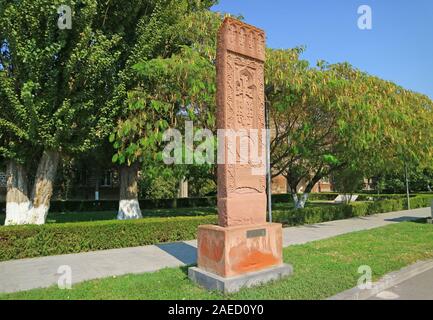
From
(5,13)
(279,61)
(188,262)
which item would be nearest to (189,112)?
(279,61)

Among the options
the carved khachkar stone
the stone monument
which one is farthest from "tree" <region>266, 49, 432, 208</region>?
the stone monument

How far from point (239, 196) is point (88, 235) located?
5743 millimetres

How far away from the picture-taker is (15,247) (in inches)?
364

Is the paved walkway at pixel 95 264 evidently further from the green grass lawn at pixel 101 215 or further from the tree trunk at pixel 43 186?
the green grass lawn at pixel 101 215

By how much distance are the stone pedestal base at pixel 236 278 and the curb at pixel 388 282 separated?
1.13 metres

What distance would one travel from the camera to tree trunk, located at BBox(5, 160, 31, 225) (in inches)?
461

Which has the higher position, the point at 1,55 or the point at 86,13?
the point at 86,13

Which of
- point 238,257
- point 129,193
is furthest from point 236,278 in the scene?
point 129,193

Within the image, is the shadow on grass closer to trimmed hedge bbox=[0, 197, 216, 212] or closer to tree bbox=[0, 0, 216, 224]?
tree bbox=[0, 0, 216, 224]

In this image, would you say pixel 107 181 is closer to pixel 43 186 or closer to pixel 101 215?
pixel 101 215

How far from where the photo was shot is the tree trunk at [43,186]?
11680 mm
